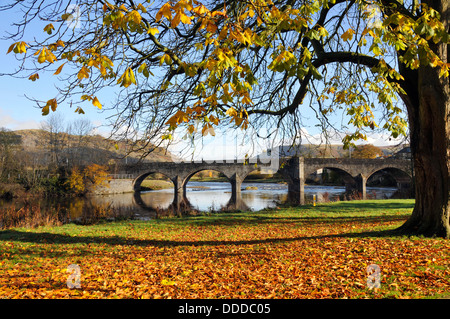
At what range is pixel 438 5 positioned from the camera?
5.65 meters

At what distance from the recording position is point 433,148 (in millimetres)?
5809

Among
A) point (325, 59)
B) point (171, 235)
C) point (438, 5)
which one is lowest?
point (171, 235)

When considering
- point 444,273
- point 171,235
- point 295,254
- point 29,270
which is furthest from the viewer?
point 171,235

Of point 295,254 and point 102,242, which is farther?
point 102,242

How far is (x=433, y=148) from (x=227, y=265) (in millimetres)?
4638

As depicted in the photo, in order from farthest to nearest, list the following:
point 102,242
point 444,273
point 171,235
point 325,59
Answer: point 171,235 < point 102,242 < point 325,59 < point 444,273

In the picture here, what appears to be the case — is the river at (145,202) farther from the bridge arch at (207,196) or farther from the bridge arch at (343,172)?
the bridge arch at (343,172)

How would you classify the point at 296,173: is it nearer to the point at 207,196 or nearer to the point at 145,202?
the point at 207,196

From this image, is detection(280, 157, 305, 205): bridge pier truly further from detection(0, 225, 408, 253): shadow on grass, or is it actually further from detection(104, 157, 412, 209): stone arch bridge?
detection(0, 225, 408, 253): shadow on grass

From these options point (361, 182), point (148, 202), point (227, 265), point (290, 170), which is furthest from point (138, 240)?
point (361, 182)
